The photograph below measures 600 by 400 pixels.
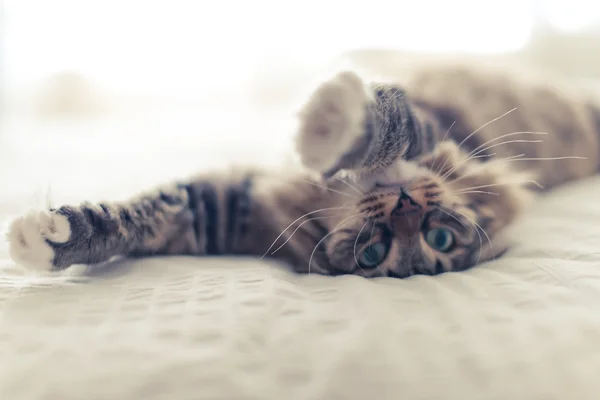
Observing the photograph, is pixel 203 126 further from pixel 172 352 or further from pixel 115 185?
pixel 172 352

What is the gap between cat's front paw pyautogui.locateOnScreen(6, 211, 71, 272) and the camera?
0.82m

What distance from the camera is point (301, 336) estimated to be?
611 millimetres

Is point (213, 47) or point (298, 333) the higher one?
point (213, 47)

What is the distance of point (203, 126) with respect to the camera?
2.59 meters

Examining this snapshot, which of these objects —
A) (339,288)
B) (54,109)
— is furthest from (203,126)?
(339,288)

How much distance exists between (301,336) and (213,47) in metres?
2.37

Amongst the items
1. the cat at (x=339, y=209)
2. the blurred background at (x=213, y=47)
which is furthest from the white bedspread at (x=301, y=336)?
the blurred background at (x=213, y=47)

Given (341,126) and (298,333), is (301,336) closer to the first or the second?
(298,333)

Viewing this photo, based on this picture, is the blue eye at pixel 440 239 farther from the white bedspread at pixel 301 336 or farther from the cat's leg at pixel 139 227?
the cat's leg at pixel 139 227

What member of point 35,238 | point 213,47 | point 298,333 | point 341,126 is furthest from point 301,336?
point 213,47

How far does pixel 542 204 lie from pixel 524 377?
2.54 ft

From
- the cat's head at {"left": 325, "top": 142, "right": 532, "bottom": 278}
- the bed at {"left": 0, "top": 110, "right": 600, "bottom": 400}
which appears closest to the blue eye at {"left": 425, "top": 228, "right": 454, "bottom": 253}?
the cat's head at {"left": 325, "top": 142, "right": 532, "bottom": 278}

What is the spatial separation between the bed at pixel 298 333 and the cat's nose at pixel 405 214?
15cm

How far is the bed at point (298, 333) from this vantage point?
54cm
